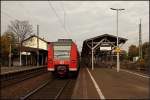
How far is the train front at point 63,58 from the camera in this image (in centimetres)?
2741

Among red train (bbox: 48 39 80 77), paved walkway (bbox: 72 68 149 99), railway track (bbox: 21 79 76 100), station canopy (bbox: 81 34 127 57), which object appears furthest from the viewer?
station canopy (bbox: 81 34 127 57)

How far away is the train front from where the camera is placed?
27.4 meters

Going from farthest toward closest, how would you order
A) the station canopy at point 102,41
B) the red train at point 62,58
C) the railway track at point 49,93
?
the station canopy at point 102,41
the red train at point 62,58
the railway track at point 49,93

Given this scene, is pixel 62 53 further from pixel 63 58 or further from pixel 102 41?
pixel 102 41

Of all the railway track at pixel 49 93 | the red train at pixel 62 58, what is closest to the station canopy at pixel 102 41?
the red train at pixel 62 58

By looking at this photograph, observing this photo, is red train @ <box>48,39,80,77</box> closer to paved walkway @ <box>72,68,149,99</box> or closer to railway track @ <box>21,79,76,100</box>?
paved walkway @ <box>72,68,149,99</box>

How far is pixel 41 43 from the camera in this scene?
105500mm

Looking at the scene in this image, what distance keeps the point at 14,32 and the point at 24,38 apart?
115 inches

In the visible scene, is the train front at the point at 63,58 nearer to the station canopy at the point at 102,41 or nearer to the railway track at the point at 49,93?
the railway track at the point at 49,93

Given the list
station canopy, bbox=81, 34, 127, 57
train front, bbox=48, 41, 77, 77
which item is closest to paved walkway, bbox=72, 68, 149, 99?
train front, bbox=48, 41, 77, 77

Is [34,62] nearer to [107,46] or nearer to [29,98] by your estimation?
[107,46]

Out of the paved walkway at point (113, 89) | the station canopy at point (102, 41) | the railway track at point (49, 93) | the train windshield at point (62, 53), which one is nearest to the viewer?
the paved walkway at point (113, 89)

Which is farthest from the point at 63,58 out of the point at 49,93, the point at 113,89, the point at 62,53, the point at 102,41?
the point at 102,41

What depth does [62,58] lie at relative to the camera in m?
27.6
